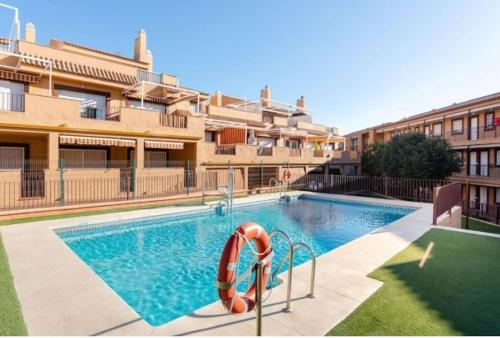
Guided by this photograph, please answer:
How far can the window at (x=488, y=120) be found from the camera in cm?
2892

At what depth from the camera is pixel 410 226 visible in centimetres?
1274

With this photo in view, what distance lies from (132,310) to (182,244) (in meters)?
6.08

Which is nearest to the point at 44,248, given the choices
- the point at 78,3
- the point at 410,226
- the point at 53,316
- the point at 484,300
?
the point at 53,316

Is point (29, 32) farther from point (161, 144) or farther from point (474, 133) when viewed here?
point (474, 133)

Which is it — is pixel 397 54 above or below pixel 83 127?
above

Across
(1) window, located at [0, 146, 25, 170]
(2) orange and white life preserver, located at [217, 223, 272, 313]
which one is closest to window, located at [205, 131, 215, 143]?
(1) window, located at [0, 146, 25, 170]

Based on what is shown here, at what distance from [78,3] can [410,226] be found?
74.0 feet

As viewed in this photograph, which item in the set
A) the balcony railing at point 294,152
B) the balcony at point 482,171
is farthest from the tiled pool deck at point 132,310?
the balcony at point 482,171

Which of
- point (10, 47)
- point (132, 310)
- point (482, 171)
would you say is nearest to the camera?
point (132, 310)

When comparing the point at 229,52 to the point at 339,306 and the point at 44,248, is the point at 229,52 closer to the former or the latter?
the point at 44,248

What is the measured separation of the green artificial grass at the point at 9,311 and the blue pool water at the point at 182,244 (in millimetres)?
2139

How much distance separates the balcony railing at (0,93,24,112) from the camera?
16.8 metres

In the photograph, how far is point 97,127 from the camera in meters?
17.7

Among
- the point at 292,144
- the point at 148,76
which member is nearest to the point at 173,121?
the point at 148,76
